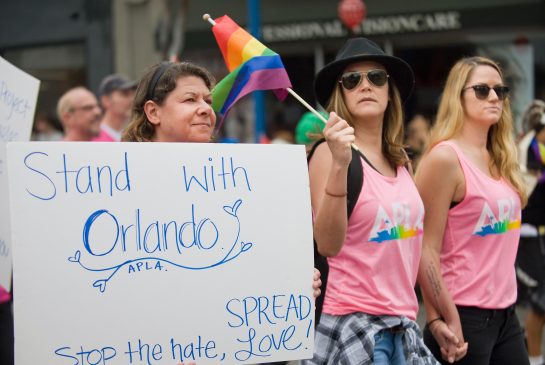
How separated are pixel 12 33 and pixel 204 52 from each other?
296 cm

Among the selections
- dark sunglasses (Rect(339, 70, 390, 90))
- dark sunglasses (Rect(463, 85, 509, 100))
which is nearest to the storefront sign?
dark sunglasses (Rect(463, 85, 509, 100))

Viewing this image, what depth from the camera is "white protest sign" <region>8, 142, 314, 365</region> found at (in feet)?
8.22

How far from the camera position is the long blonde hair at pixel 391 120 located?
3.48 meters

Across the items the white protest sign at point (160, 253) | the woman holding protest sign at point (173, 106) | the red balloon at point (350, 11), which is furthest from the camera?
the red balloon at point (350, 11)

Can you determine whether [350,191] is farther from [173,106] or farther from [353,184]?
[173,106]

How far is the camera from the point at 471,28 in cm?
1237

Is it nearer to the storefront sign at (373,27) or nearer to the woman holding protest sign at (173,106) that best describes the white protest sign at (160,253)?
the woman holding protest sign at (173,106)

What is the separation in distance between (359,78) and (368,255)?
717mm

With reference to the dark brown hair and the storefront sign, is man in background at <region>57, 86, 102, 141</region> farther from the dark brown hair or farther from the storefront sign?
the storefront sign

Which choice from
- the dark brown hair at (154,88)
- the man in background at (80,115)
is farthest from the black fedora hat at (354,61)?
the man in background at (80,115)

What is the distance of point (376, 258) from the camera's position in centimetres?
322

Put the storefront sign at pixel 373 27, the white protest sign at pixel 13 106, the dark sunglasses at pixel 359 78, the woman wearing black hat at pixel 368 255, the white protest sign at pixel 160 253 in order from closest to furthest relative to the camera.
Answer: the white protest sign at pixel 160 253, the woman wearing black hat at pixel 368 255, the dark sunglasses at pixel 359 78, the white protest sign at pixel 13 106, the storefront sign at pixel 373 27

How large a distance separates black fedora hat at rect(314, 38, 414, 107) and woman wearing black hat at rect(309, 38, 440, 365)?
0.06ft

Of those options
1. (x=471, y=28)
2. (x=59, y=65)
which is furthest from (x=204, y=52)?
(x=471, y=28)
